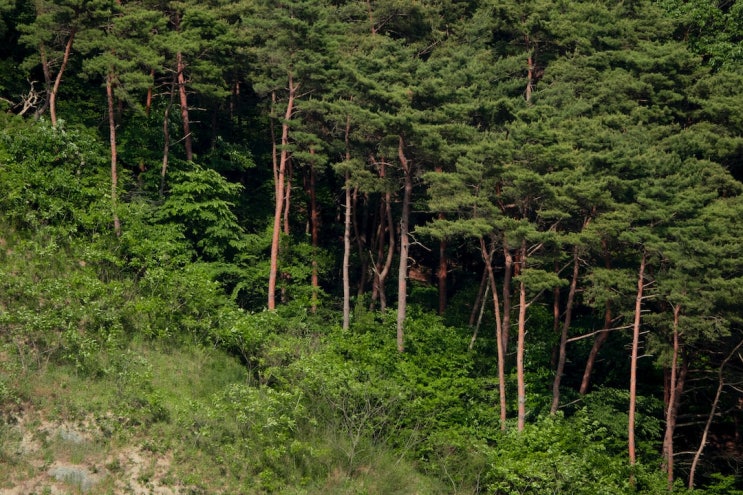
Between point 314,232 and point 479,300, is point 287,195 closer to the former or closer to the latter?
point 314,232

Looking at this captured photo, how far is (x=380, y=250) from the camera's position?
124 feet

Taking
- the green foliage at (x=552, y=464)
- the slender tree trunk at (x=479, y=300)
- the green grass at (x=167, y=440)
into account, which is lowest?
the green foliage at (x=552, y=464)

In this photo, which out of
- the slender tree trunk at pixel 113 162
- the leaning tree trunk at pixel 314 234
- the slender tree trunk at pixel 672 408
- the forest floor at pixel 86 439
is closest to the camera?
the forest floor at pixel 86 439

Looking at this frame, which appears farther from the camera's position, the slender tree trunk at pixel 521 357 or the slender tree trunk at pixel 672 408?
the slender tree trunk at pixel 521 357

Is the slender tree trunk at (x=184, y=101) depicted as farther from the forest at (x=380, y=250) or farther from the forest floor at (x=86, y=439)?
the forest floor at (x=86, y=439)

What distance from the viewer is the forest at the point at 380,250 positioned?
26.7 m

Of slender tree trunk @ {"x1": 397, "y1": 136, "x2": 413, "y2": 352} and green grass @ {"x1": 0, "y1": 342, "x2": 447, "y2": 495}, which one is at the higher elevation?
slender tree trunk @ {"x1": 397, "y1": 136, "x2": 413, "y2": 352}

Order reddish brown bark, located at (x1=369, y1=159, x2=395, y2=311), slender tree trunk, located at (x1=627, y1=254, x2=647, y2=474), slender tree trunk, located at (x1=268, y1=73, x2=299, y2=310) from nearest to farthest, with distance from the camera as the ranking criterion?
slender tree trunk, located at (x1=627, y1=254, x2=647, y2=474), slender tree trunk, located at (x1=268, y1=73, x2=299, y2=310), reddish brown bark, located at (x1=369, y1=159, x2=395, y2=311)

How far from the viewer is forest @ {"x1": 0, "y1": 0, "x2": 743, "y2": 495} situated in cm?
2669

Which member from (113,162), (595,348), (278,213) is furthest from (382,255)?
(113,162)

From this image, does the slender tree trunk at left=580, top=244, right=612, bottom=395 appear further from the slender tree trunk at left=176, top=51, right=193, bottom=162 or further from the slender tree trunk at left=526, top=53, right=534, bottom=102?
the slender tree trunk at left=176, top=51, right=193, bottom=162

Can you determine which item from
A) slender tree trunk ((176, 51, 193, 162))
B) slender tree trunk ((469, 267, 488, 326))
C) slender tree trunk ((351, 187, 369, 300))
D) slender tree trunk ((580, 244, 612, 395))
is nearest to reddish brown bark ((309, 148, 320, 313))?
slender tree trunk ((351, 187, 369, 300))

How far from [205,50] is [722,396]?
24602 millimetres

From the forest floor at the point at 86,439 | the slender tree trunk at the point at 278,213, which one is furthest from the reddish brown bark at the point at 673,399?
the forest floor at the point at 86,439
